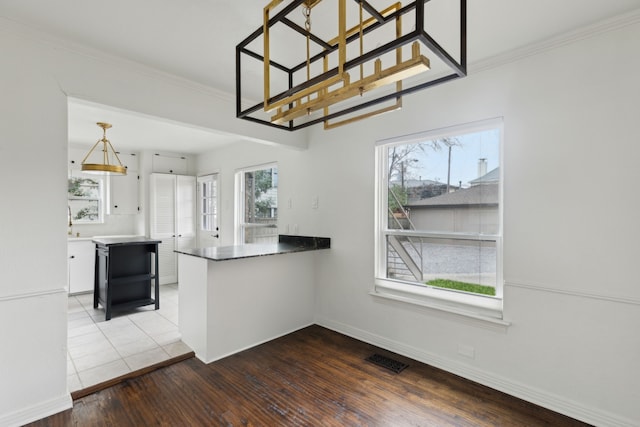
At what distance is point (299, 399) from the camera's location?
2201 millimetres

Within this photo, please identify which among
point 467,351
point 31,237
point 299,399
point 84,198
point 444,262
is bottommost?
point 299,399

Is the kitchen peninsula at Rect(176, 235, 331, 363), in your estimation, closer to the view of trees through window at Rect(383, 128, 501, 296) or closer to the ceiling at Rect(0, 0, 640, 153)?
the view of trees through window at Rect(383, 128, 501, 296)

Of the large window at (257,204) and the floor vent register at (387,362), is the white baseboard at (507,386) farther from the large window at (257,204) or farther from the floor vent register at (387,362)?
the large window at (257,204)

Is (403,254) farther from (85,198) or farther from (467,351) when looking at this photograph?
(85,198)

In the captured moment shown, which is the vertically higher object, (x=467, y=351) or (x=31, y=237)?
(x=31, y=237)

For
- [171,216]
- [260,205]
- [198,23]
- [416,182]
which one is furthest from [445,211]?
[171,216]

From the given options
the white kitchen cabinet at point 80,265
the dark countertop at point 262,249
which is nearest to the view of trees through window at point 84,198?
the white kitchen cabinet at point 80,265

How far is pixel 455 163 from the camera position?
267cm

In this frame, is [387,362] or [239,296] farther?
[239,296]

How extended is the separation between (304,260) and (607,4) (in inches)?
121

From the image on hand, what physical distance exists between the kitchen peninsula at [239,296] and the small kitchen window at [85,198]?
11.0 ft

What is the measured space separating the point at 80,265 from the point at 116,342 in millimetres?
2489

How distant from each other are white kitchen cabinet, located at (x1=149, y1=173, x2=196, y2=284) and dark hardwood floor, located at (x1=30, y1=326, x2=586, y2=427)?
3338 mm

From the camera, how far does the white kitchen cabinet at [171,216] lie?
5.52 meters
